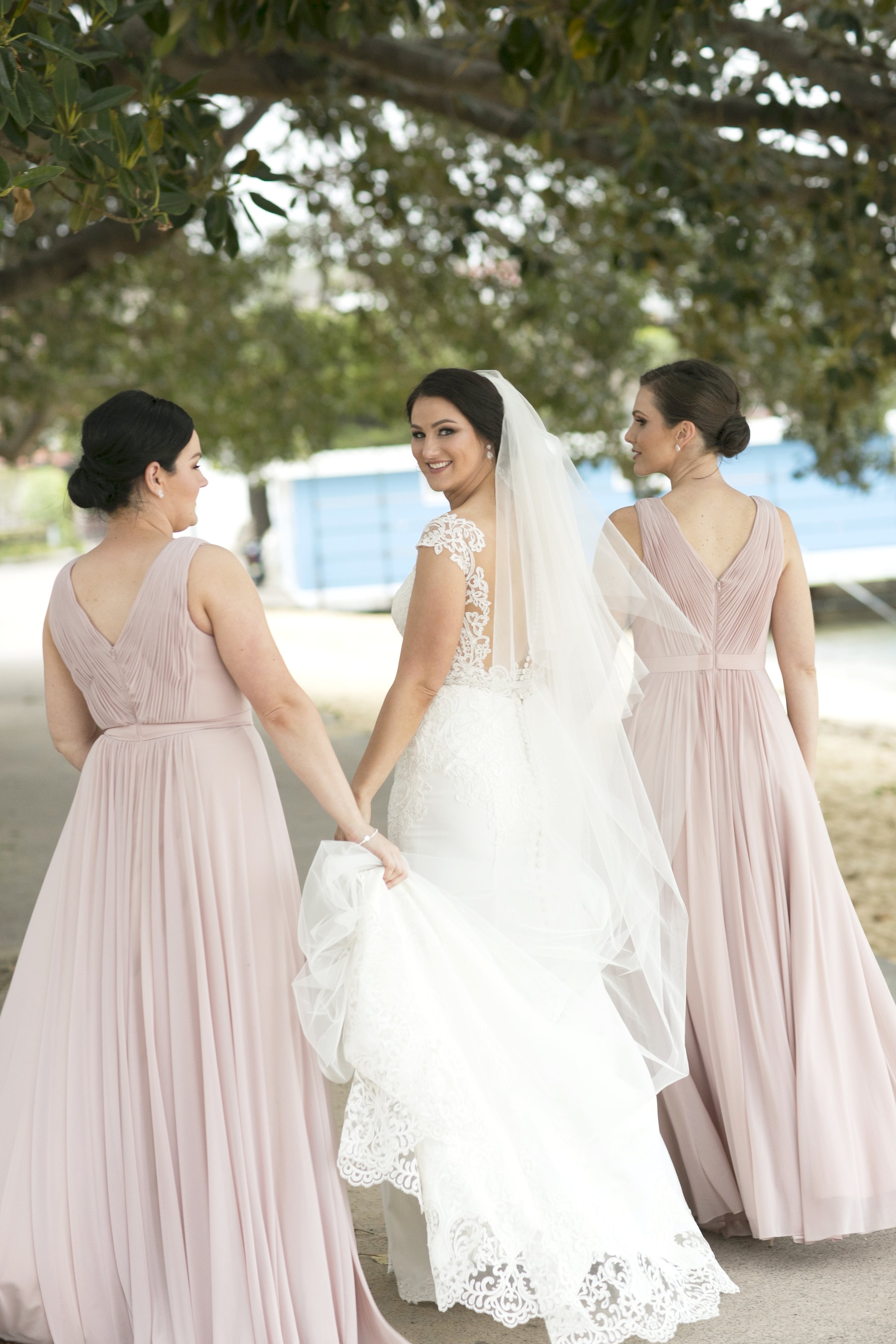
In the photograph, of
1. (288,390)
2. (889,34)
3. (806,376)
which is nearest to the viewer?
(889,34)

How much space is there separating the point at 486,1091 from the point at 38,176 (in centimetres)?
231

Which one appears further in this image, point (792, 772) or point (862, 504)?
point (862, 504)

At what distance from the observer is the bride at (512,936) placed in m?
2.69

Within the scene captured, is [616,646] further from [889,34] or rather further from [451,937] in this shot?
[889,34]

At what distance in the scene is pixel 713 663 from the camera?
140 inches

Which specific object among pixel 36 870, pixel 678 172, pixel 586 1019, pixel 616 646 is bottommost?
pixel 36 870

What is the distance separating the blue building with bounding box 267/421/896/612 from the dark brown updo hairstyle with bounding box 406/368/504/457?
23.4 m


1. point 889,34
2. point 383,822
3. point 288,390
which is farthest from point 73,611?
point 288,390

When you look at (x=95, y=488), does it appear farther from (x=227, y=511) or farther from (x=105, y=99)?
(x=227, y=511)

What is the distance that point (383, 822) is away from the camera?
8.03 m

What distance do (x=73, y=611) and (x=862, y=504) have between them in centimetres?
2680

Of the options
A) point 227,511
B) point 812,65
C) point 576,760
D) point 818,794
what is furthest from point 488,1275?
point 227,511

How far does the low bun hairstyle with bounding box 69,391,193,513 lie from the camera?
2785mm

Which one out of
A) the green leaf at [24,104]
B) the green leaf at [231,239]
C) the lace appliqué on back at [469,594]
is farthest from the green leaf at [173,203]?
the lace appliqué on back at [469,594]
